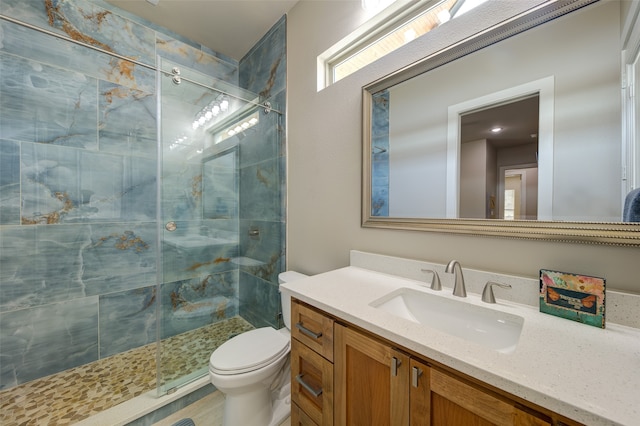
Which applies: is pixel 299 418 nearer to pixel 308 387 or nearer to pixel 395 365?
pixel 308 387

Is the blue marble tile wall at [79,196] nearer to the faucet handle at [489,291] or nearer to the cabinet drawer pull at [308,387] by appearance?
the cabinet drawer pull at [308,387]

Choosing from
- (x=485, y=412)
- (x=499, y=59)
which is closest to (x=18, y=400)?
(x=485, y=412)

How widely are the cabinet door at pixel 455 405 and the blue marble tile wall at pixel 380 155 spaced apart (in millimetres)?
821

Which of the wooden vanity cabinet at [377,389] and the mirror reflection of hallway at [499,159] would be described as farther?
the mirror reflection of hallway at [499,159]

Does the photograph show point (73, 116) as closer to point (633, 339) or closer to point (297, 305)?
point (297, 305)

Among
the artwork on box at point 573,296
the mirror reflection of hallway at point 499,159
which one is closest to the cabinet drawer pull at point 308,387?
the artwork on box at point 573,296

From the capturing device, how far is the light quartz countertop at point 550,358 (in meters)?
0.43

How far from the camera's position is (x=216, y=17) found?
1.97 meters

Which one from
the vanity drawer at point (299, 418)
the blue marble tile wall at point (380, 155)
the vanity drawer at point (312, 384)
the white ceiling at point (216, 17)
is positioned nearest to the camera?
the vanity drawer at point (312, 384)

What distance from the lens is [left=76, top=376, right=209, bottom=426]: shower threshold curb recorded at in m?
1.26

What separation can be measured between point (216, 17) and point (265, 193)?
1.52m

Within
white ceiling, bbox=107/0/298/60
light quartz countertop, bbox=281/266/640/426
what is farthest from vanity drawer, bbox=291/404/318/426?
white ceiling, bbox=107/0/298/60

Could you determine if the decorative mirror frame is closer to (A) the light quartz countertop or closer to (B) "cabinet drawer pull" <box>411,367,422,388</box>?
(A) the light quartz countertop

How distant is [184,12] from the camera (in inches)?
75.4
